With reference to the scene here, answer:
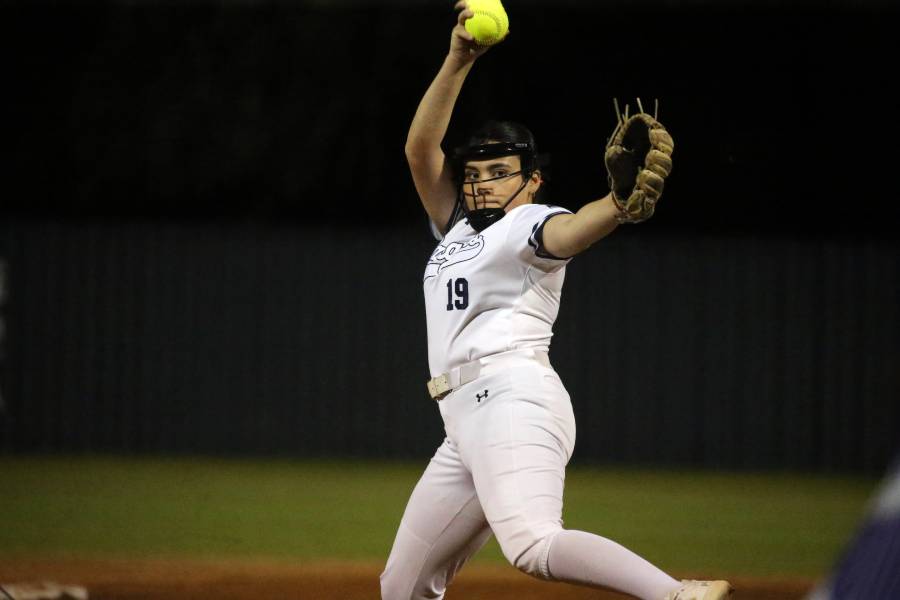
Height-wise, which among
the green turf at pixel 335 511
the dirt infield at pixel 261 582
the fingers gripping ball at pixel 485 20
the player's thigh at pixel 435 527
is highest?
the fingers gripping ball at pixel 485 20

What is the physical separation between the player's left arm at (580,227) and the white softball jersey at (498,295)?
A: 74mm

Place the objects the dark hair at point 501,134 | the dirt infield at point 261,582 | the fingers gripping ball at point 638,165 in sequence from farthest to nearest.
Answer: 1. the dirt infield at point 261,582
2. the dark hair at point 501,134
3. the fingers gripping ball at point 638,165

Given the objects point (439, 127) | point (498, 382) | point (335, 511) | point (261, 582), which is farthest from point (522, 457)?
point (335, 511)

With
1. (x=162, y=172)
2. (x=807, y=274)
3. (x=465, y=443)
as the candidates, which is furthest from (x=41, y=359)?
(x=465, y=443)

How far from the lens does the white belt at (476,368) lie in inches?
141

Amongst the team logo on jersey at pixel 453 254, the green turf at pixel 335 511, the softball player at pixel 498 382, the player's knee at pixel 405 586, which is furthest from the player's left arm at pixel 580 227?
the green turf at pixel 335 511

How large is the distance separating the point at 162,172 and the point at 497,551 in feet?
31.7

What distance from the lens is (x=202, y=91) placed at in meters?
15.5

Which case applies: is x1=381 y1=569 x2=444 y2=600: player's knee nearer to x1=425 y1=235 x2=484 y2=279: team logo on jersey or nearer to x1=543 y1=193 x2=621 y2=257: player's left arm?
x1=425 y1=235 x2=484 y2=279: team logo on jersey

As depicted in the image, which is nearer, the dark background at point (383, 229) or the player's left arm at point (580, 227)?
the player's left arm at point (580, 227)

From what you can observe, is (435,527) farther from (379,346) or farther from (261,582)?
(379,346)

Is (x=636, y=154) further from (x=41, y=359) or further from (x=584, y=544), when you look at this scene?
(x=41, y=359)

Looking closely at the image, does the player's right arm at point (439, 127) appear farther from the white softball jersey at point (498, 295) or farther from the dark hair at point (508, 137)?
the white softball jersey at point (498, 295)

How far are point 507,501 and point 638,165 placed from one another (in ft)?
3.18
